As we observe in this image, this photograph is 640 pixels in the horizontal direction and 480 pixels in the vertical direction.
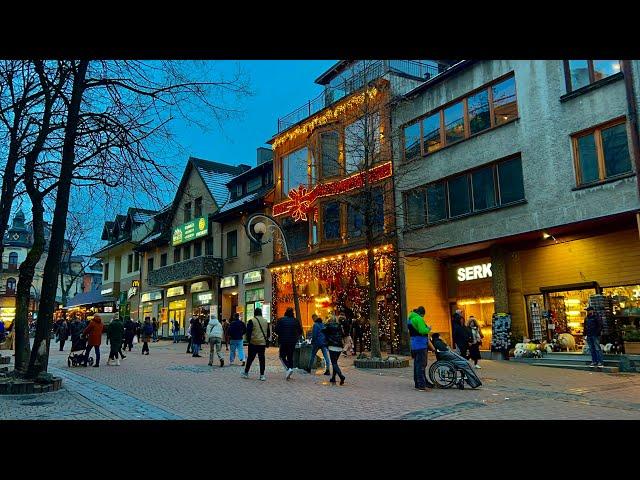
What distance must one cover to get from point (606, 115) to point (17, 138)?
54.5 feet

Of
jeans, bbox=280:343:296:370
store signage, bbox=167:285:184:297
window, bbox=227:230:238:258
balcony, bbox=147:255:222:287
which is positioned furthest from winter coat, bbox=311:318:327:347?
store signage, bbox=167:285:184:297

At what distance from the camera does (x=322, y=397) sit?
1052cm

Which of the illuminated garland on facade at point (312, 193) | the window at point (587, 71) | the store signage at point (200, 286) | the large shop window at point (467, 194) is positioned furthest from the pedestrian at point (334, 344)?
the store signage at point (200, 286)

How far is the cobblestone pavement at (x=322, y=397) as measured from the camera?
8.59 m

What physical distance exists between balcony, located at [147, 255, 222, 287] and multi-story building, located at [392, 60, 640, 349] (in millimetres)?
15306

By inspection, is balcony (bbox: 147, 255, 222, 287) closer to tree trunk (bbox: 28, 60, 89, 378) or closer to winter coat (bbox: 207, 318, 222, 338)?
winter coat (bbox: 207, 318, 222, 338)

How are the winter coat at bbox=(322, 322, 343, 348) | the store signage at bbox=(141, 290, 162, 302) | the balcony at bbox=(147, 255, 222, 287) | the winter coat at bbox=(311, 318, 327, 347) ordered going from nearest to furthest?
the winter coat at bbox=(322, 322, 343, 348)
the winter coat at bbox=(311, 318, 327, 347)
the balcony at bbox=(147, 255, 222, 287)
the store signage at bbox=(141, 290, 162, 302)

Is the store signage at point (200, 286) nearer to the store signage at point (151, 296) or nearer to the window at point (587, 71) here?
the store signage at point (151, 296)

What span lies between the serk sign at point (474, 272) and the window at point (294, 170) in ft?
30.4

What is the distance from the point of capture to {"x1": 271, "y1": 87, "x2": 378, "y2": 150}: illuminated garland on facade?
73.0 ft

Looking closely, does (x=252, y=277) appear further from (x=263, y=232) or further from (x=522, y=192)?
(x=522, y=192)
